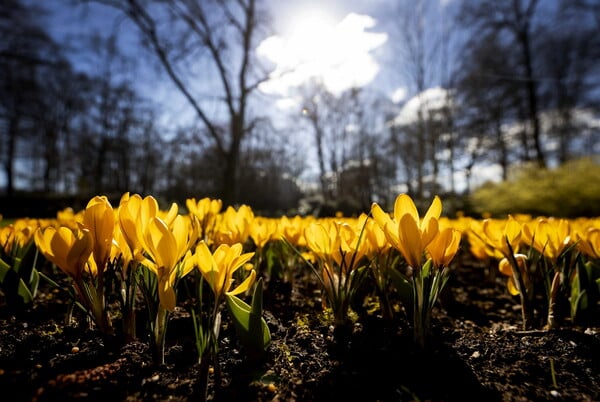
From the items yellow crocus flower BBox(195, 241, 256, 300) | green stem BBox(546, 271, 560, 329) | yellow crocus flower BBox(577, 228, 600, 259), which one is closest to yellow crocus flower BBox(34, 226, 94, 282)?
yellow crocus flower BBox(195, 241, 256, 300)

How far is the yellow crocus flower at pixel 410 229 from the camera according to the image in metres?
0.85

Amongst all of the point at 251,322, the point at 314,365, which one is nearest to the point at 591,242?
the point at 314,365

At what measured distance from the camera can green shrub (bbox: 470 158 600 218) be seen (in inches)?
270

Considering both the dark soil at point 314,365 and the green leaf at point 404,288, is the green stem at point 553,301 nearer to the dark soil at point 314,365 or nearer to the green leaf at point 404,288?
the dark soil at point 314,365

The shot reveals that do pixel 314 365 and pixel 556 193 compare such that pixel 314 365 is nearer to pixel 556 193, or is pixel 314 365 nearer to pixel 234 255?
pixel 234 255

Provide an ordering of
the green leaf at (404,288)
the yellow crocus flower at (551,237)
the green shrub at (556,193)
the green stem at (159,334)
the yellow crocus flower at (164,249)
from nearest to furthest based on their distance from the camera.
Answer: the yellow crocus flower at (164,249) → the green stem at (159,334) → the green leaf at (404,288) → the yellow crocus flower at (551,237) → the green shrub at (556,193)

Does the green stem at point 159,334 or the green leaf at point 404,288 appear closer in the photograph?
the green stem at point 159,334

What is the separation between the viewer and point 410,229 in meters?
0.86

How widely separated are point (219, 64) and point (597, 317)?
10.4m

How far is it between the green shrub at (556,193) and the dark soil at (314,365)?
7692 mm

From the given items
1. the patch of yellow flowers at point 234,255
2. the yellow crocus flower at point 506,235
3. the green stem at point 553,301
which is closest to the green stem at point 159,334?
the patch of yellow flowers at point 234,255

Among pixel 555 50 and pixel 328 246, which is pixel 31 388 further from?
pixel 555 50

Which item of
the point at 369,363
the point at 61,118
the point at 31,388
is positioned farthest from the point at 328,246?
the point at 61,118

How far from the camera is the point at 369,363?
0.91 meters
